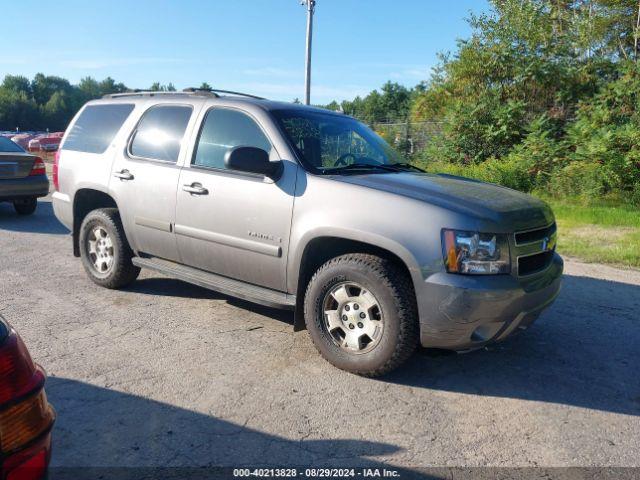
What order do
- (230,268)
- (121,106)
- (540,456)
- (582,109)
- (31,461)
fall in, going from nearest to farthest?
(31,461) < (540,456) < (230,268) < (121,106) < (582,109)

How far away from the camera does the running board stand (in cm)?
414

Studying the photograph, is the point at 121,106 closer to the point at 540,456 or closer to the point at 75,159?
the point at 75,159

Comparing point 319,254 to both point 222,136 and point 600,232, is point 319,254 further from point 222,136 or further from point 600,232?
point 600,232

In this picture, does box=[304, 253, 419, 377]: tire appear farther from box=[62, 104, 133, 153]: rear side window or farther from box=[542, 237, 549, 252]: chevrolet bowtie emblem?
box=[62, 104, 133, 153]: rear side window

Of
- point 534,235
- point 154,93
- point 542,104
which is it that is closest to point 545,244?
point 534,235

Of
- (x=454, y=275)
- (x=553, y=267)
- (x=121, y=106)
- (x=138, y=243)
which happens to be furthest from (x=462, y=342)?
(x=121, y=106)

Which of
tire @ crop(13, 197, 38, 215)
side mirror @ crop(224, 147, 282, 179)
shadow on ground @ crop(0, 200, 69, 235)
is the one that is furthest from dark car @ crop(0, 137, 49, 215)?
side mirror @ crop(224, 147, 282, 179)

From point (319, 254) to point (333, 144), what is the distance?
41.0 inches

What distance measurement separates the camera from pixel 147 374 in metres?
3.75

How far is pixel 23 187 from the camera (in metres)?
9.90

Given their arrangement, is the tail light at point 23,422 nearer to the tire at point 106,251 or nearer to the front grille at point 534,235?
the front grille at point 534,235

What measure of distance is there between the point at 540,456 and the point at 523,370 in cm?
114

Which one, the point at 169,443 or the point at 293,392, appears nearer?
the point at 169,443

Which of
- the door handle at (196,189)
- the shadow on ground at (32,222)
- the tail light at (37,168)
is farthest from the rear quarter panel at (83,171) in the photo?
the tail light at (37,168)
